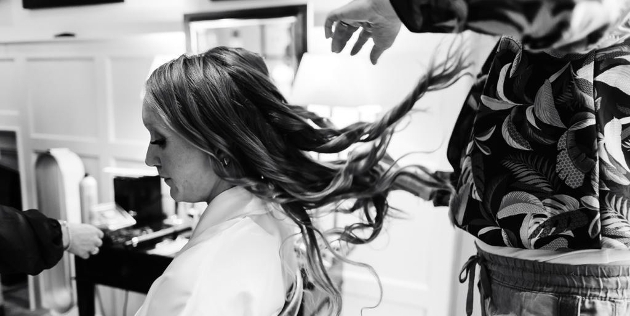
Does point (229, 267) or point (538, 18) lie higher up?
point (538, 18)

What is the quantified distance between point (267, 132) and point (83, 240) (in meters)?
0.94

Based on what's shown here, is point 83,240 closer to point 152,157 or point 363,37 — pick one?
point 152,157

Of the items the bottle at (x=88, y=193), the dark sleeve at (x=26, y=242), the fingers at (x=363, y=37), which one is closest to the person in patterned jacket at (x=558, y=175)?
the fingers at (x=363, y=37)

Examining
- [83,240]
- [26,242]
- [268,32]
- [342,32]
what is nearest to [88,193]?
[83,240]

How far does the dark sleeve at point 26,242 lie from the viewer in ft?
3.99

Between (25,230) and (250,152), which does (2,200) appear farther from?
(250,152)

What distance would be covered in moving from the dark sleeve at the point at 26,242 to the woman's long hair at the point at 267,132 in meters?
0.73

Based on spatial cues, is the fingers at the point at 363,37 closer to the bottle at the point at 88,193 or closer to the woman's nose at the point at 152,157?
the woman's nose at the point at 152,157

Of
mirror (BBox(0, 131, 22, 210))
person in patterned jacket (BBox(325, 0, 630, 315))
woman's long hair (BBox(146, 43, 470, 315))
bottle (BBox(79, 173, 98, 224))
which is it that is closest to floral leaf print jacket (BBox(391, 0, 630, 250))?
person in patterned jacket (BBox(325, 0, 630, 315))

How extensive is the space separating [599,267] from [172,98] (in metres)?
0.70

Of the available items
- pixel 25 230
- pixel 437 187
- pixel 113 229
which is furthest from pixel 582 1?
pixel 113 229

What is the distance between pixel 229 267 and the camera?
0.71 meters

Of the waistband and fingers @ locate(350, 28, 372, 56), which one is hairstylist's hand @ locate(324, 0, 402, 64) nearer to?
fingers @ locate(350, 28, 372, 56)

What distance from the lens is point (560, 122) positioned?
0.57 m
